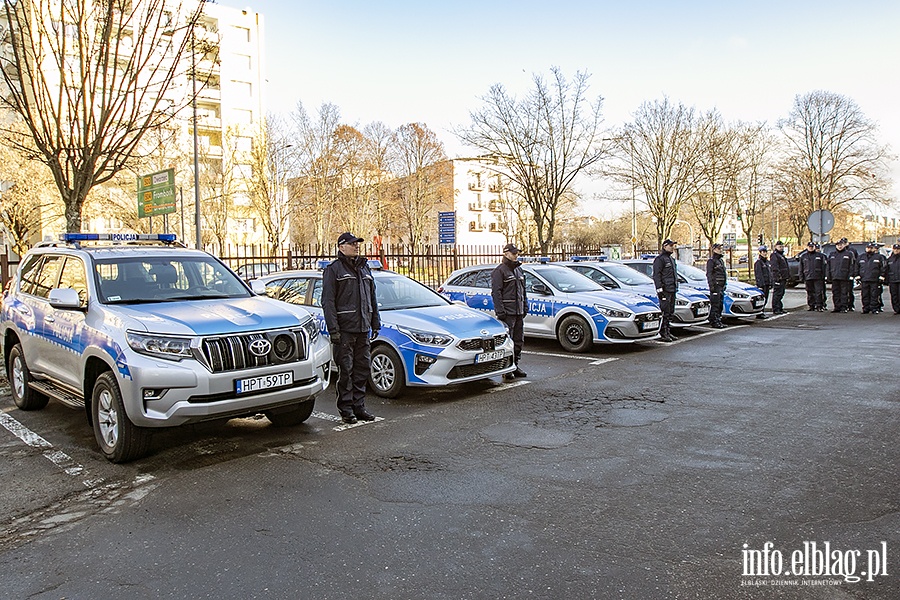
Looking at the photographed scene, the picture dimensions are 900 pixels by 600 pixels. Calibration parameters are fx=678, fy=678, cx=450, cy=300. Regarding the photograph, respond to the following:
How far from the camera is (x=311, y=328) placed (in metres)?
6.44

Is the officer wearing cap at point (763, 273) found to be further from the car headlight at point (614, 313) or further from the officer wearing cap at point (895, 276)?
the car headlight at point (614, 313)

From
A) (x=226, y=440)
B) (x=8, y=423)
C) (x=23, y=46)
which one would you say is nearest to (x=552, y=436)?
(x=226, y=440)

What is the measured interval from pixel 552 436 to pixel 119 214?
102 ft

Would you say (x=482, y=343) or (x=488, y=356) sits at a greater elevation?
(x=482, y=343)

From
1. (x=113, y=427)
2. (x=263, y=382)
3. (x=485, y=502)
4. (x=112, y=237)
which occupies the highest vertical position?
(x=112, y=237)

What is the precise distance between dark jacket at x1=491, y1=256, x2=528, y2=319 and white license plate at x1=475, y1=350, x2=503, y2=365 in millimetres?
1164

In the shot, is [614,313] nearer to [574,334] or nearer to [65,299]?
[574,334]

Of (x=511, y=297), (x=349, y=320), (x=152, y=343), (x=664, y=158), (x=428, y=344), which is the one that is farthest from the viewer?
(x=664, y=158)

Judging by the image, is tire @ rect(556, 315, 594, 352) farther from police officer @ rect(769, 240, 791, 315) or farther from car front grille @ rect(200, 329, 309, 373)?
police officer @ rect(769, 240, 791, 315)

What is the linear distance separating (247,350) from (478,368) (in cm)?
322

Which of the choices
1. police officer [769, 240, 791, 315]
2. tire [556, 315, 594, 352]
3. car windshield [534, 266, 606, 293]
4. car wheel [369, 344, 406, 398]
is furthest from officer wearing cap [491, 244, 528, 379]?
police officer [769, 240, 791, 315]

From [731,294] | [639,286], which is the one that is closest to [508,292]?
[639,286]

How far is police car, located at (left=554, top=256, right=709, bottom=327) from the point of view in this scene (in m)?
14.0

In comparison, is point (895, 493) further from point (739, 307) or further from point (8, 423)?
point (739, 307)
